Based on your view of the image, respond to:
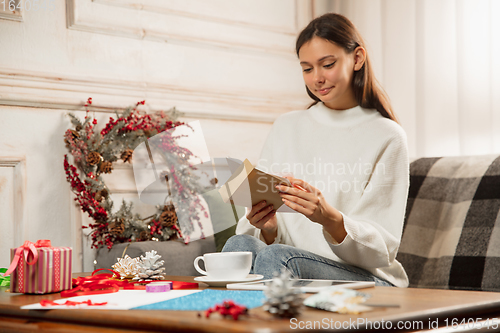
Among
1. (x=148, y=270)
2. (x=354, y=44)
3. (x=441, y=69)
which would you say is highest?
(x=441, y=69)

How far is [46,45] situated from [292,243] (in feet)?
4.32

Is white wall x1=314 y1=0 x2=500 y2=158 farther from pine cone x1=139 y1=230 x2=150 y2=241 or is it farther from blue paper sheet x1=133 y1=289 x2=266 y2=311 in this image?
blue paper sheet x1=133 y1=289 x2=266 y2=311

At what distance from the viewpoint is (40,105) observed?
196cm

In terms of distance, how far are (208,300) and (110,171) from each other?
1.34 metres

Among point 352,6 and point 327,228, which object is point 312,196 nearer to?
point 327,228

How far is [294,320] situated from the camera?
58cm

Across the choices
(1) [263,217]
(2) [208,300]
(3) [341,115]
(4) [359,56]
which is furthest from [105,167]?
(2) [208,300]

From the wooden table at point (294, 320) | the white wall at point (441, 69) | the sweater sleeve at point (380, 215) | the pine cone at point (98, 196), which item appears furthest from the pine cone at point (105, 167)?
the white wall at point (441, 69)

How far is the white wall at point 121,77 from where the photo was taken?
6.26 ft

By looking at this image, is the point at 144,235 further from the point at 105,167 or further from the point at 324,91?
the point at 324,91

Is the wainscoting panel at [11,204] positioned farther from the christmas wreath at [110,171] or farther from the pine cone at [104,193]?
the pine cone at [104,193]

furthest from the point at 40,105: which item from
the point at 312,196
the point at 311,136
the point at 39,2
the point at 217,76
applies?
the point at 312,196

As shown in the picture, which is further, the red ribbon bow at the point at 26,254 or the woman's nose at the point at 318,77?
the woman's nose at the point at 318,77

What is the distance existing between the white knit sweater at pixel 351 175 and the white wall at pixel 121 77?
816mm
